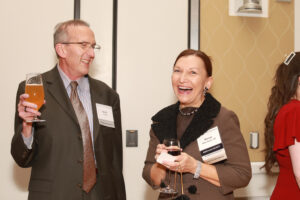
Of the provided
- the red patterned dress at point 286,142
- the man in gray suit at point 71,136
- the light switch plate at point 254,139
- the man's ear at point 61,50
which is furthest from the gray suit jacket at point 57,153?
the light switch plate at point 254,139

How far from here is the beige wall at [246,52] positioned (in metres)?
3.43

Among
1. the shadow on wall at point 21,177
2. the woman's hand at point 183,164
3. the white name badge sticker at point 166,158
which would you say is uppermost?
the white name badge sticker at point 166,158

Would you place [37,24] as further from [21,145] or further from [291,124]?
[291,124]

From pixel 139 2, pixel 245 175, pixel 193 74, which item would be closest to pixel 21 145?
pixel 193 74

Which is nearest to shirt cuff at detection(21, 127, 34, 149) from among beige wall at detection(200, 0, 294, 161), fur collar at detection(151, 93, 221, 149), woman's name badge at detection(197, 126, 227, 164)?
fur collar at detection(151, 93, 221, 149)

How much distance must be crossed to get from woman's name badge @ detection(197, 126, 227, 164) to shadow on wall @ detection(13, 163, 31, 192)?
73.2 inches

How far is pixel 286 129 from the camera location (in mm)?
2129

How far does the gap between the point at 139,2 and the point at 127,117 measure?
1110 millimetres

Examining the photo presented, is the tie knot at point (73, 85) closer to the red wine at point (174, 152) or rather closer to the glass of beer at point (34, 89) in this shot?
the glass of beer at point (34, 89)

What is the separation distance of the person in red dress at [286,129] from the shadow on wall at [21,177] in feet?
6.72

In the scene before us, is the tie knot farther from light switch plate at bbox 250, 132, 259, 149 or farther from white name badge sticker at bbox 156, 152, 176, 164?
light switch plate at bbox 250, 132, 259, 149

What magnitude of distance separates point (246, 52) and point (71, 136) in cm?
211

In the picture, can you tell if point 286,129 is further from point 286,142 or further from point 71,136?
point 71,136

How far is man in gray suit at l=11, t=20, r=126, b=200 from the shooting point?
2152mm
